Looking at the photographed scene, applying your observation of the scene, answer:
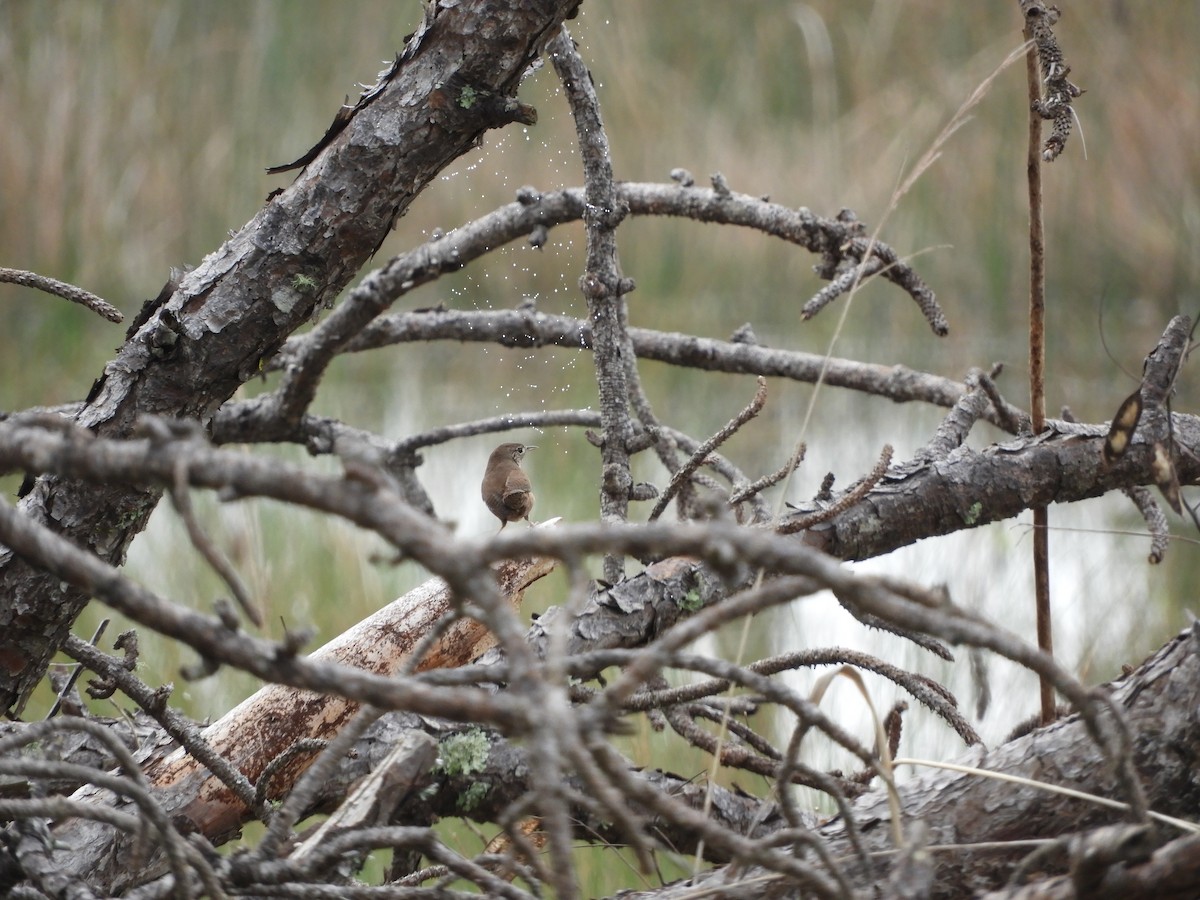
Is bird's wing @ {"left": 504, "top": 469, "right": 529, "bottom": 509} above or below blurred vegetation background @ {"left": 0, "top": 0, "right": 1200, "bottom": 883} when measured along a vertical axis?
below

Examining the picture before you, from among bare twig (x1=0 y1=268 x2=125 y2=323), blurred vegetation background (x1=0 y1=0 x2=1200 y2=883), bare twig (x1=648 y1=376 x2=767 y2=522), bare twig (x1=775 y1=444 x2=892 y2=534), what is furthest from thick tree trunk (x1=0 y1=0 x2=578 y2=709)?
blurred vegetation background (x1=0 y1=0 x2=1200 y2=883)

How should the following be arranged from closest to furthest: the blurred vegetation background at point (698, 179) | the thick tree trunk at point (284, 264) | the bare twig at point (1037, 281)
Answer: the thick tree trunk at point (284, 264)
the bare twig at point (1037, 281)
the blurred vegetation background at point (698, 179)

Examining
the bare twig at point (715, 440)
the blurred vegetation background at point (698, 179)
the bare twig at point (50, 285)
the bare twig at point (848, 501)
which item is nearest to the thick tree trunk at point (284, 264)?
the bare twig at point (50, 285)

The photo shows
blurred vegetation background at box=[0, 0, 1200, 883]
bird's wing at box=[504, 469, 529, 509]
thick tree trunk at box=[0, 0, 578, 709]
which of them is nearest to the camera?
thick tree trunk at box=[0, 0, 578, 709]

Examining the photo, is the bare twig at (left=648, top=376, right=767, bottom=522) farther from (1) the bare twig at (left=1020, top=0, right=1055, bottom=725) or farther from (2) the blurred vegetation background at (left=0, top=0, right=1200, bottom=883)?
(2) the blurred vegetation background at (left=0, top=0, right=1200, bottom=883)

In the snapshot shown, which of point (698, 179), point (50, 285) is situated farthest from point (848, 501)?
point (698, 179)

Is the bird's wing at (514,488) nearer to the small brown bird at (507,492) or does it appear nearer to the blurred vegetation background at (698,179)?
the small brown bird at (507,492)

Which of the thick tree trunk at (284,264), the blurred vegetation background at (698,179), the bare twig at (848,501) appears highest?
the blurred vegetation background at (698,179)

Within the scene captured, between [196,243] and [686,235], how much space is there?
1810 millimetres

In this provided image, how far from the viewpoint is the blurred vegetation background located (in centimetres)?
380

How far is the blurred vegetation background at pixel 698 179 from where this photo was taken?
380cm

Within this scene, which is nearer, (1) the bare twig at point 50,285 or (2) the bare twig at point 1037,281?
(1) the bare twig at point 50,285

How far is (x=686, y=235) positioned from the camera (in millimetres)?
4414

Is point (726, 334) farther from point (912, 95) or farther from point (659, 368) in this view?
point (912, 95)
